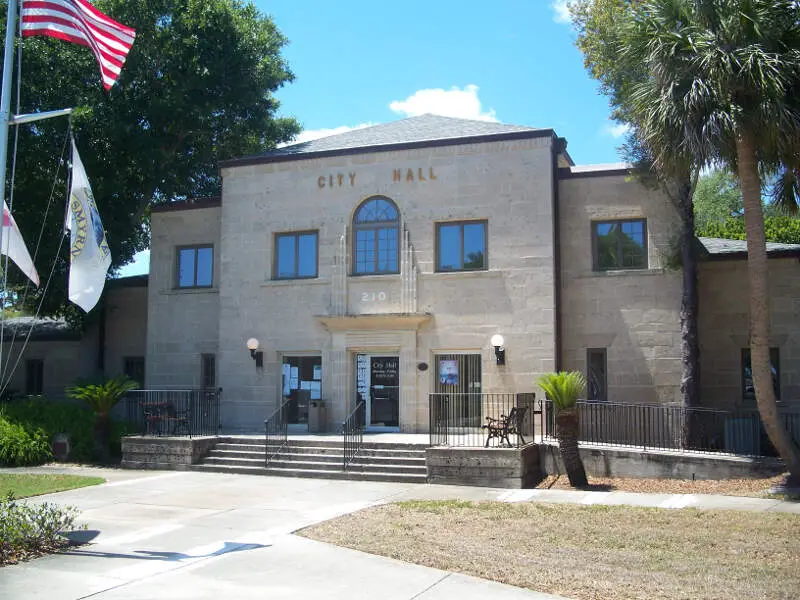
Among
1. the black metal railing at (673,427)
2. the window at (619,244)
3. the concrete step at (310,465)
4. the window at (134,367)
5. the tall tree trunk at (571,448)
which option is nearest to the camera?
the tall tree trunk at (571,448)

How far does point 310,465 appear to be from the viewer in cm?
1814

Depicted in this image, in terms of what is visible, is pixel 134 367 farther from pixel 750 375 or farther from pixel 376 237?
pixel 750 375

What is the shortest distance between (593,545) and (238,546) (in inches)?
182

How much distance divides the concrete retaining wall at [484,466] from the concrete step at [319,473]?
50 centimetres

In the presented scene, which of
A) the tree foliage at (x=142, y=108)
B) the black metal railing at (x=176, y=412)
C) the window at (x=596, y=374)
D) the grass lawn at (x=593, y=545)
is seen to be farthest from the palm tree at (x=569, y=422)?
the tree foliage at (x=142, y=108)

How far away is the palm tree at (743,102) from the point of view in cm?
1448

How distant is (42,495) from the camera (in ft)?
50.4

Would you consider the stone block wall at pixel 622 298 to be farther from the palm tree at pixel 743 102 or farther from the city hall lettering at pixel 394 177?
the palm tree at pixel 743 102

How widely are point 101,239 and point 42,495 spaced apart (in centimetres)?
632

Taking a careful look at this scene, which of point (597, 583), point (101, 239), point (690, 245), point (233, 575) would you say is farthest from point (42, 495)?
point (690, 245)

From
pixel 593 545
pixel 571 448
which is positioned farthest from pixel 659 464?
pixel 593 545

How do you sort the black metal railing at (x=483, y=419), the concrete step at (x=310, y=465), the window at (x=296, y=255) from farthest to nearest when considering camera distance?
the window at (x=296, y=255)
the concrete step at (x=310, y=465)
the black metal railing at (x=483, y=419)

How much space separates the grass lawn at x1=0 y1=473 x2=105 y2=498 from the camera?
15.6 m

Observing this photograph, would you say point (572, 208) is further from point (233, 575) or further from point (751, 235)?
point (233, 575)
